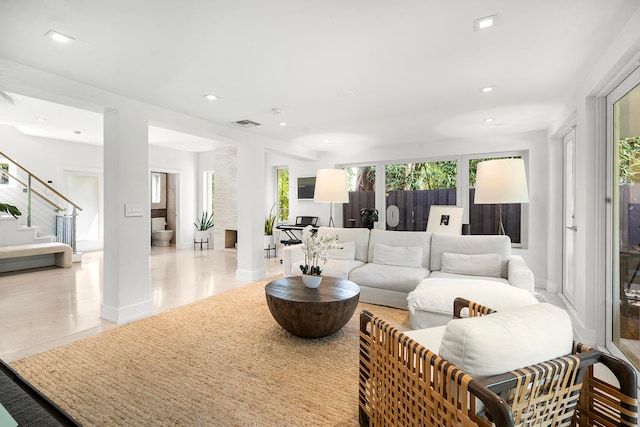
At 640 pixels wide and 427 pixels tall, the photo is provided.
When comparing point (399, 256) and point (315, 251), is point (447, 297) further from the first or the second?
point (399, 256)

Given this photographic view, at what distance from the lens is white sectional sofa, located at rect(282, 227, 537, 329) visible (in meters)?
2.87

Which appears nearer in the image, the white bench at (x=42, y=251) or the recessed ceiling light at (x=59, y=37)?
the recessed ceiling light at (x=59, y=37)

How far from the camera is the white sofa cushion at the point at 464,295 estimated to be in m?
2.61

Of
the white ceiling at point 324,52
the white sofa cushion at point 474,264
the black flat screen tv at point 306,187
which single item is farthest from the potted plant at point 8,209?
the black flat screen tv at point 306,187

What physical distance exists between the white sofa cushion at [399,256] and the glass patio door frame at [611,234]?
1.84m

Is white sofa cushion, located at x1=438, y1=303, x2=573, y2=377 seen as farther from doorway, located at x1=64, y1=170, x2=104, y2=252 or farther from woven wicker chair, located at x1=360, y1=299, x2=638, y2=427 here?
doorway, located at x1=64, y1=170, x2=104, y2=252

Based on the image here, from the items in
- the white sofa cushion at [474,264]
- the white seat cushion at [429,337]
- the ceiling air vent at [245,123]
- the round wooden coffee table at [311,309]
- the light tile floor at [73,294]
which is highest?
the ceiling air vent at [245,123]

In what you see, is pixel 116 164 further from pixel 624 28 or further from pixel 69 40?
pixel 624 28

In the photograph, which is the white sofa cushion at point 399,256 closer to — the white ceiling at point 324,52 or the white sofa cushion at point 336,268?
the white sofa cushion at point 336,268

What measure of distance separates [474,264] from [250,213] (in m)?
3.32

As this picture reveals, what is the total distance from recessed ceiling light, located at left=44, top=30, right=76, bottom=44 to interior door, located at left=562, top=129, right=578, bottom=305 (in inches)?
204

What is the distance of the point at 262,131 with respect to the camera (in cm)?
515

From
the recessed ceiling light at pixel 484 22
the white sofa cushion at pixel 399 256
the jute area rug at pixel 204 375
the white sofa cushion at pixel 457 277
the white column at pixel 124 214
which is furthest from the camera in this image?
the white sofa cushion at pixel 399 256

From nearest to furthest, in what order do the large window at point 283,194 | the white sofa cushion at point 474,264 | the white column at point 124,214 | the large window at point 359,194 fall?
the white column at point 124,214 < the white sofa cushion at point 474,264 < the large window at point 359,194 < the large window at point 283,194
